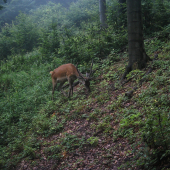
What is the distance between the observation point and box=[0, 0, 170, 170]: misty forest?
14.2 feet

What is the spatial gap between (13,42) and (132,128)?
726 inches

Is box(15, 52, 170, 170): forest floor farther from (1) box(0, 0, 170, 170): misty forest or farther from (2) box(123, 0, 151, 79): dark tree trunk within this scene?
(2) box(123, 0, 151, 79): dark tree trunk

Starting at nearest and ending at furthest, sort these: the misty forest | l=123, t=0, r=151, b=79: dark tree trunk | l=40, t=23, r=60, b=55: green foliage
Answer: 1. the misty forest
2. l=123, t=0, r=151, b=79: dark tree trunk
3. l=40, t=23, r=60, b=55: green foliage

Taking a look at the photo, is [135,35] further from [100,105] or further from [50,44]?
[50,44]

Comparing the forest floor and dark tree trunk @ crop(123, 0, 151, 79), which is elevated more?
dark tree trunk @ crop(123, 0, 151, 79)

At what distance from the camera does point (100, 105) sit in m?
7.02

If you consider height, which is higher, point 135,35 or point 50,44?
point 135,35

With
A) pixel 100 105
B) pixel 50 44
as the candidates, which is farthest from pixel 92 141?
pixel 50 44

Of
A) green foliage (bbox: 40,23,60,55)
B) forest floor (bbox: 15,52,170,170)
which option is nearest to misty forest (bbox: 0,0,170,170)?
forest floor (bbox: 15,52,170,170)

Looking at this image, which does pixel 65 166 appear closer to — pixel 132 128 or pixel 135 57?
pixel 132 128

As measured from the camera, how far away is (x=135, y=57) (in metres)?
7.64

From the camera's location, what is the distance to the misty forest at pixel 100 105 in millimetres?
4336

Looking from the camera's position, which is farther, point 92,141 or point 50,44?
point 50,44

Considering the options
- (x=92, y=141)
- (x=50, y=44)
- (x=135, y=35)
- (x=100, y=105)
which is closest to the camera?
(x=92, y=141)
